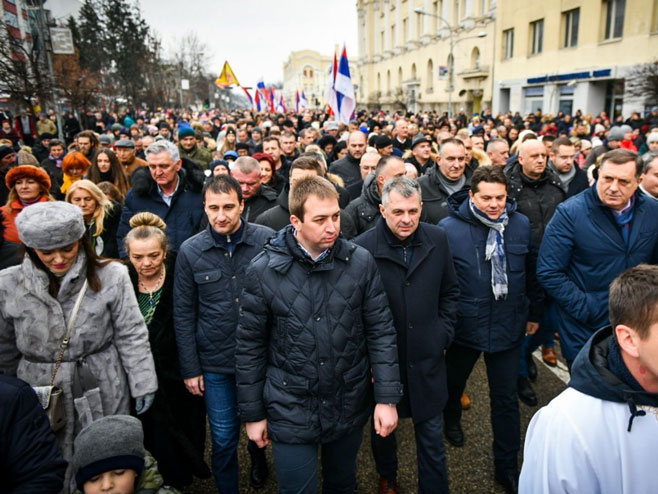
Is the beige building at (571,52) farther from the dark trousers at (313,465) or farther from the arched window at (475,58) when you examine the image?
the dark trousers at (313,465)

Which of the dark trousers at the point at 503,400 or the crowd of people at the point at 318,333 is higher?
the crowd of people at the point at 318,333

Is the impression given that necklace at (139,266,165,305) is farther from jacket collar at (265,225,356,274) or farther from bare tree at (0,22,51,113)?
bare tree at (0,22,51,113)

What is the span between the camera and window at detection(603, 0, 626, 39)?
22.6 m

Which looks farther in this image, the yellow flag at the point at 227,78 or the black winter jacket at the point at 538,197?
the yellow flag at the point at 227,78

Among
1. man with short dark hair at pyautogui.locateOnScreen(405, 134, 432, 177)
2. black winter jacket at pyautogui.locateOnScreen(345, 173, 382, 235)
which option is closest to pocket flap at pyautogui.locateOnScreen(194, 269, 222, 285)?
black winter jacket at pyautogui.locateOnScreen(345, 173, 382, 235)

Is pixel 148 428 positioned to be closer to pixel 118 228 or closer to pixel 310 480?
pixel 310 480

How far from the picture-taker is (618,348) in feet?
5.27

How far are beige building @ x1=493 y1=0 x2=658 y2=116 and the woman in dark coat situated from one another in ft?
56.8

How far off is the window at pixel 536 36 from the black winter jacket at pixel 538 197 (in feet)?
94.2

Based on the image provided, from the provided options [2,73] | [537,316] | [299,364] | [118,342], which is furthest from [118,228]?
[2,73]

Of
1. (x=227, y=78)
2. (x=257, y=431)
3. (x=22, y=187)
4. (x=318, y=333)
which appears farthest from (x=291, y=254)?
(x=227, y=78)

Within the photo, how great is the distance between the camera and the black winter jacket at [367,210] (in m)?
3.99

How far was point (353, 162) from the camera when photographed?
6.89m

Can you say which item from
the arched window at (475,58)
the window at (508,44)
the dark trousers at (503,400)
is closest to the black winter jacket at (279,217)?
the dark trousers at (503,400)
